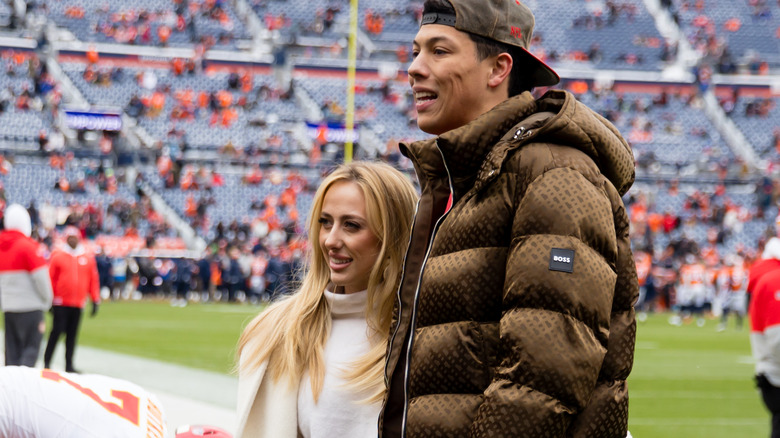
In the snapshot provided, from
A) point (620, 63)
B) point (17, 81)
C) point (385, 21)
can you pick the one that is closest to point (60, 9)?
point (17, 81)

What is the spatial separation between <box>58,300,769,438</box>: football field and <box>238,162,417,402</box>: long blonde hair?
3878 mm

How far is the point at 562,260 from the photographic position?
189cm

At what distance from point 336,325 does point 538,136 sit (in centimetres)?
112

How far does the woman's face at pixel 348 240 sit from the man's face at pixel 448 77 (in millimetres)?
652

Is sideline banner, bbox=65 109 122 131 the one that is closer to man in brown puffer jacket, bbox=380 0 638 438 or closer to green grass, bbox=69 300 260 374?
green grass, bbox=69 300 260 374

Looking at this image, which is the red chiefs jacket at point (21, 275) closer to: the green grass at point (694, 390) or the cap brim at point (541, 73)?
the green grass at point (694, 390)

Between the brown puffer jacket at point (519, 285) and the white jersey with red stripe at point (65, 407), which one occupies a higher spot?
the brown puffer jacket at point (519, 285)

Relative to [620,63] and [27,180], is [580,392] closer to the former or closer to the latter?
[27,180]

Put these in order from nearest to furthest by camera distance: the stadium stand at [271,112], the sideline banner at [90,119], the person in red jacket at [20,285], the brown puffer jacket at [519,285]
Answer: the brown puffer jacket at [519,285] < the person in red jacket at [20,285] < the stadium stand at [271,112] < the sideline banner at [90,119]

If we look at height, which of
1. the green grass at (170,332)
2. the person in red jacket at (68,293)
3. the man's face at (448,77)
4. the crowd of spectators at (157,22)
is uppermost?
the crowd of spectators at (157,22)

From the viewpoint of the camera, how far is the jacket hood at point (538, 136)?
2.05 metres

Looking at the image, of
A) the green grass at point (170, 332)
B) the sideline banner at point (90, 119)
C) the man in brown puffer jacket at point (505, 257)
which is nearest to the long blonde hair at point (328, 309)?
the man in brown puffer jacket at point (505, 257)

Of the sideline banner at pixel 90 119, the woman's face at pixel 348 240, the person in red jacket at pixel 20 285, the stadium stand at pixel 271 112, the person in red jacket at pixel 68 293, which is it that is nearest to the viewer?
the woman's face at pixel 348 240

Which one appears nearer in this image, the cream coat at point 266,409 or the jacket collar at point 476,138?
the jacket collar at point 476,138
